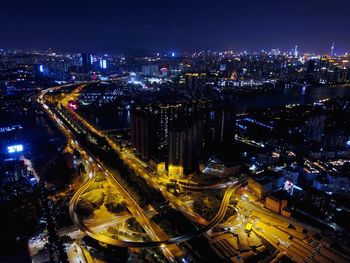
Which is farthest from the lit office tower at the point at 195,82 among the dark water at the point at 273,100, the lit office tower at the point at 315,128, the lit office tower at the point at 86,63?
the lit office tower at the point at 86,63

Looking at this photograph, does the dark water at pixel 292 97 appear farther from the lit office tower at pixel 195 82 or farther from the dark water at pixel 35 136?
the dark water at pixel 35 136

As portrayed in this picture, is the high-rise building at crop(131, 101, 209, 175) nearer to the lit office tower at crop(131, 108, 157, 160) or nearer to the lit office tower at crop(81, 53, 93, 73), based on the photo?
the lit office tower at crop(131, 108, 157, 160)

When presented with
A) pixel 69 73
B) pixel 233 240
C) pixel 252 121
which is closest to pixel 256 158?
pixel 233 240

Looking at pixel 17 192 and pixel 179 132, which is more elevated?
pixel 179 132

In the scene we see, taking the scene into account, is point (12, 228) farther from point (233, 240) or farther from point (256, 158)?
point (256, 158)

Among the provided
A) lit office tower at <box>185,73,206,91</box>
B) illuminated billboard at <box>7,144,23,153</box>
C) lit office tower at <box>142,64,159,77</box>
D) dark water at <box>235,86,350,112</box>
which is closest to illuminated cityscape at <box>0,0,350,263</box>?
illuminated billboard at <box>7,144,23,153</box>

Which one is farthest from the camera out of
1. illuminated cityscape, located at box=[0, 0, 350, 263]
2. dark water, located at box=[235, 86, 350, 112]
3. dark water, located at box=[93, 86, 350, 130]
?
dark water, located at box=[235, 86, 350, 112]
